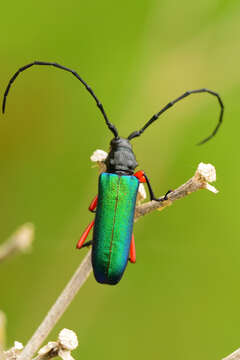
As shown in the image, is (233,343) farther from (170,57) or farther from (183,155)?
(170,57)

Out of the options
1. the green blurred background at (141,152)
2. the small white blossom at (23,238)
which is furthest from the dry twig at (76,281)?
the green blurred background at (141,152)

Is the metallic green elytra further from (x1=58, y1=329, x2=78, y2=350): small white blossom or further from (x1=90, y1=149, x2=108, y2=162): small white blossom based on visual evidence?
(x1=58, y1=329, x2=78, y2=350): small white blossom

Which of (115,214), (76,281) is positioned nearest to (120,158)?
(115,214)

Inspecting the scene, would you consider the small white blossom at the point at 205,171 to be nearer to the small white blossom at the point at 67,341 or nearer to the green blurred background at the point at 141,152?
the small white blossom at the point at 67,341

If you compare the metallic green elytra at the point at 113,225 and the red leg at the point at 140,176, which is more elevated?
the red leg at the point at 140,176

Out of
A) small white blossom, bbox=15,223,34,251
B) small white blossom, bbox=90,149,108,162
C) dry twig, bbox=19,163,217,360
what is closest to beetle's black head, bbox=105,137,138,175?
small white blossom, bbox=90,149,108,162

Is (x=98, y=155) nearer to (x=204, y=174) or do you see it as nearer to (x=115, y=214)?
(x=115, y=214)
